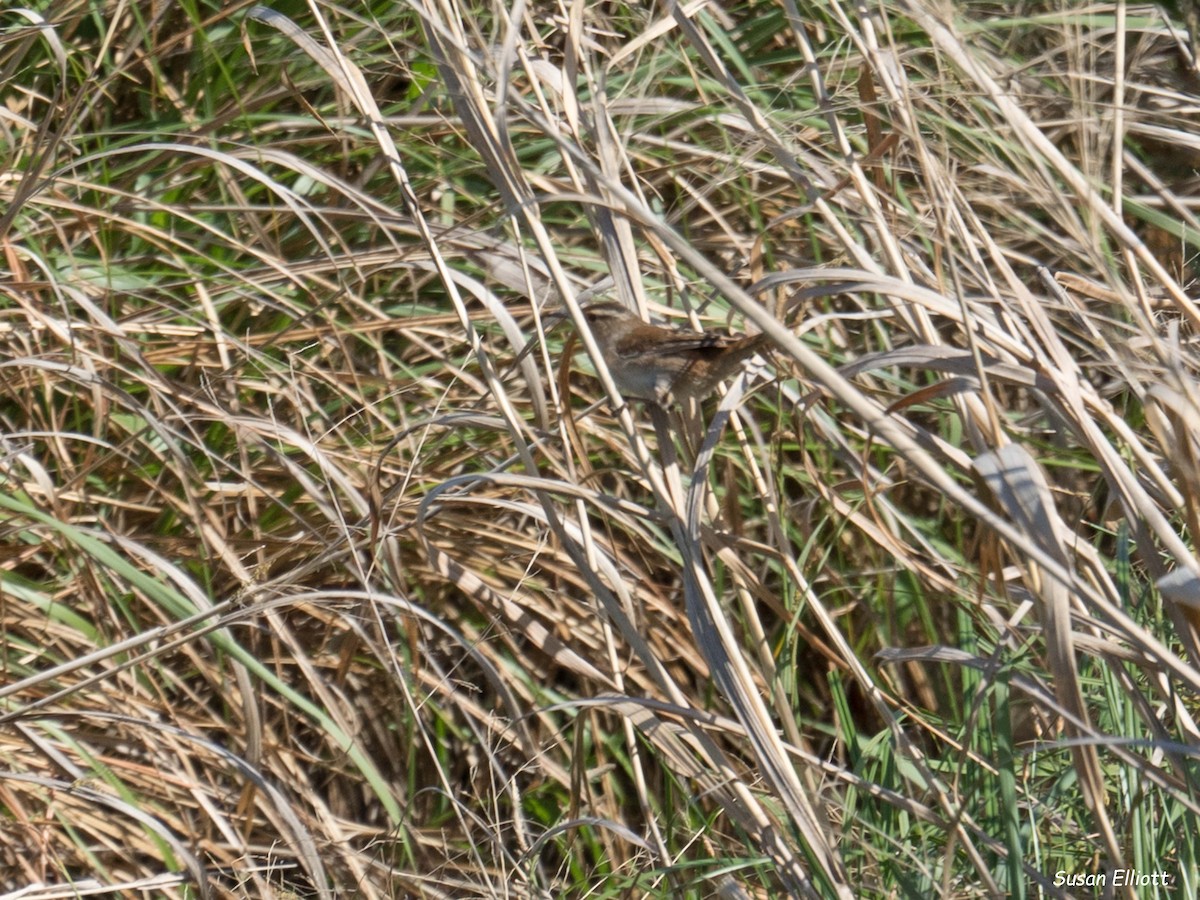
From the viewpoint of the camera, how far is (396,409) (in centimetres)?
299

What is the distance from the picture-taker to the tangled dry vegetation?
1.66 m

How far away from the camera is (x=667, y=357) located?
7.51ft

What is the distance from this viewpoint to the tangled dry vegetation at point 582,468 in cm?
166

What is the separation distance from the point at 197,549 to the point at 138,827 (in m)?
0.60

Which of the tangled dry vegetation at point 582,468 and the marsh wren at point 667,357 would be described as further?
the marsh wren at point 667,357

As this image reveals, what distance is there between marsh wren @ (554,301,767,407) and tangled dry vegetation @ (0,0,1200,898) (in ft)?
0.25

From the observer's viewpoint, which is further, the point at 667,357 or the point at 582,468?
the point at 667,357

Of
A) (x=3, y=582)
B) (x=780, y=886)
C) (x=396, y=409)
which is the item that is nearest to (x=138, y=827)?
(x=3, y=582)

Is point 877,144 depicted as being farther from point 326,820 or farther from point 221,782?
point 221,782

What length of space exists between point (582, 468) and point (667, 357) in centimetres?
34

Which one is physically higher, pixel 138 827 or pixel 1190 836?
pixel 1190 836

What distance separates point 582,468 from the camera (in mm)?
2061

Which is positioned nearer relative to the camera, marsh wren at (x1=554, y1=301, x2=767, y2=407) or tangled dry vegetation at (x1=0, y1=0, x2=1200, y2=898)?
tangled dry vegetation at (x1=0, y1=0, x2=1200, y2=898)

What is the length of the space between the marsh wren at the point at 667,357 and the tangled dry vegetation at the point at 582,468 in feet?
0.25
